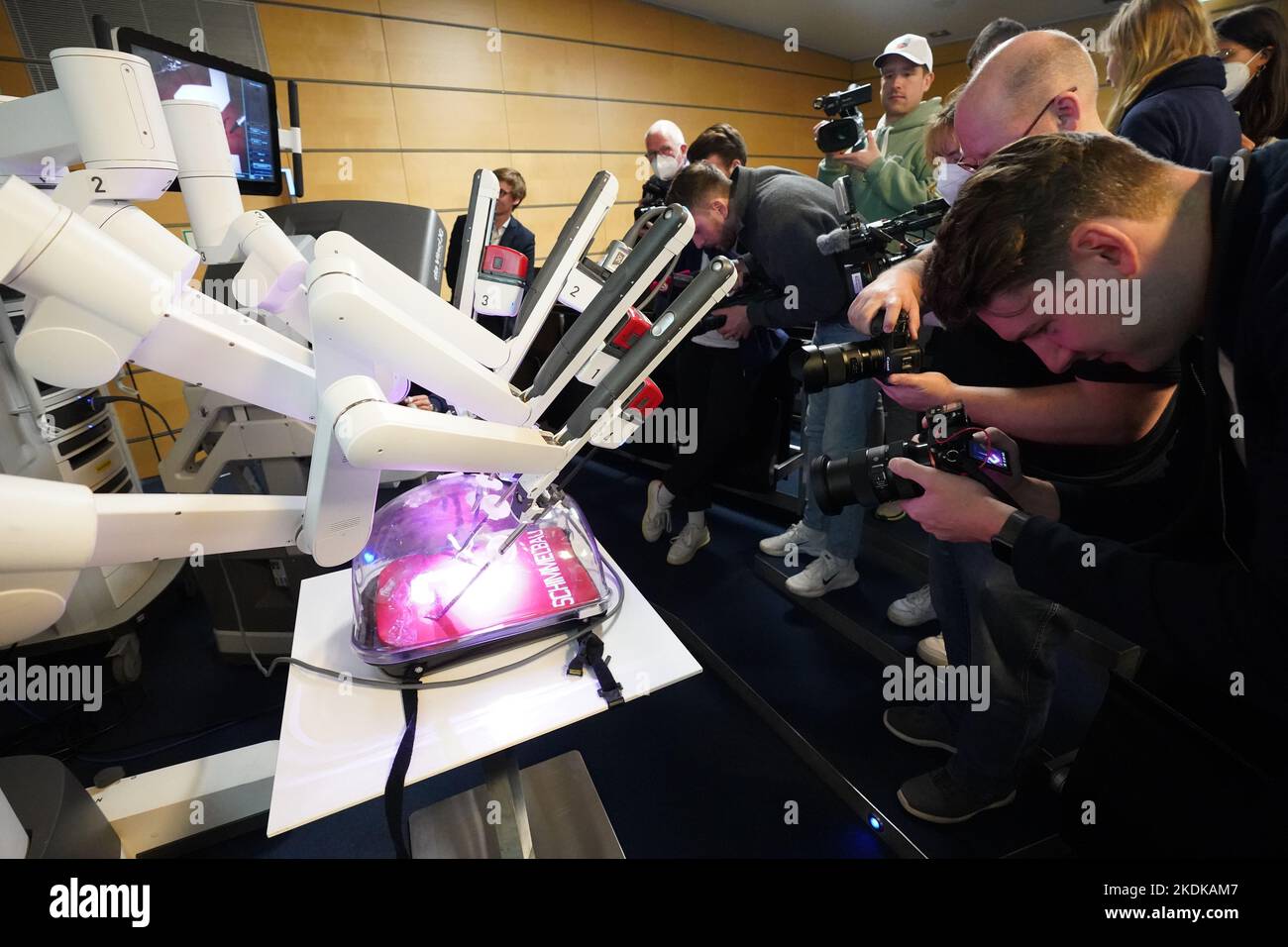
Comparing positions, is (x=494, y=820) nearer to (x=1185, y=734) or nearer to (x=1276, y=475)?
(x=1185, y=734)

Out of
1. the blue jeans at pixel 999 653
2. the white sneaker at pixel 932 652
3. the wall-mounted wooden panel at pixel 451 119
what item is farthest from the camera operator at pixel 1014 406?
the wall-mounted wooden panel at pixel 451 119

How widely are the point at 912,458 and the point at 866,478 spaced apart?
0.28 ft

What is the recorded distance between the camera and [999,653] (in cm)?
125

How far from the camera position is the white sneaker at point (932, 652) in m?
1.93

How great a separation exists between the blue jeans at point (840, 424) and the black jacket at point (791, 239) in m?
0.11

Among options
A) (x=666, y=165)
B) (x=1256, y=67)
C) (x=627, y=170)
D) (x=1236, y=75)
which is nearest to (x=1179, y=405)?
(x=1236, y=75)

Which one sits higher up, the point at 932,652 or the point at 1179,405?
the point at 1179,405

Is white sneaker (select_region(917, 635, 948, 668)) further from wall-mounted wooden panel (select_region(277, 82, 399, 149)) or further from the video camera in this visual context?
wall-mounted wooden panel (select_region(277, 82, 399, 149))

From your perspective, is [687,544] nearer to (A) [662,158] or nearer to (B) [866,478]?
(B) [866,478]

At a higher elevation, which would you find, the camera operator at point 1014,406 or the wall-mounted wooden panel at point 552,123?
the wall-mounted wooden panel at point 552,123

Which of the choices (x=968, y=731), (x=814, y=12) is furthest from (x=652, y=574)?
(x=814, y=12)

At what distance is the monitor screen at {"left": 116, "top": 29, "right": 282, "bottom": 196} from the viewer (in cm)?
172

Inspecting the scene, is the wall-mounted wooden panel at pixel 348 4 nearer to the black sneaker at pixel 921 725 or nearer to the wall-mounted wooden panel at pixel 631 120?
the wall-mounted wooden panel at pixel 631 120
